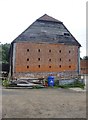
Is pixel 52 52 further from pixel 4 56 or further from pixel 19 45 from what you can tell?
pixel 4 56

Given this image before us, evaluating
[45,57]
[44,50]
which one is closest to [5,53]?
[44,50]

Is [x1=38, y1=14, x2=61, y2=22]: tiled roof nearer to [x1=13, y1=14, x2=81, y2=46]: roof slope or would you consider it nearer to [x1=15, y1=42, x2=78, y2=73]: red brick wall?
[x1=13, y1=14, x2=81, y2=46]: roof slope

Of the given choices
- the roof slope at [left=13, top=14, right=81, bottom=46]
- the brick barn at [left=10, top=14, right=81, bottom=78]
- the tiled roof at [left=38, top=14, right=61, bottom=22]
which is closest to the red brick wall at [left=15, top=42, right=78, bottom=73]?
the brick barn at [left=10, top=14, right=81, bottom=78]

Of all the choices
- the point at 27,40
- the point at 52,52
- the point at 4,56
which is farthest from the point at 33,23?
the point at 4,56

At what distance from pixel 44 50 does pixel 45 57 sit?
933mm

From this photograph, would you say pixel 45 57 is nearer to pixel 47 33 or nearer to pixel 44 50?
pixel 44 50

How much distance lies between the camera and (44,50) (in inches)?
1280

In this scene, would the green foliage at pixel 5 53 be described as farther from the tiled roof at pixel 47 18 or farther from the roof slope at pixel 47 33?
the roof slope at pixel 47 33

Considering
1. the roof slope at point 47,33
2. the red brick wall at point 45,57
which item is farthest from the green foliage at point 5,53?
the red brick wall at point 45,57

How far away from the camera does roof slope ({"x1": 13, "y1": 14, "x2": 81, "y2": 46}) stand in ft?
107

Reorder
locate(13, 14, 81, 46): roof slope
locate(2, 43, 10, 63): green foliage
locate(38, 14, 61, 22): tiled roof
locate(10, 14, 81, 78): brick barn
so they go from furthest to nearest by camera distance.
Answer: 1. locate(2, 43, 10, 63): green foliage
2. locate(38, 14, 61, 22): tiled roof
3. locate(13, 14, 81, 46): roof slope
4. locate(10, 14, 81, 78): brick barn

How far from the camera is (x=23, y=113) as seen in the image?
34.1 feet

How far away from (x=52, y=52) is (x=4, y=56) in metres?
37.3

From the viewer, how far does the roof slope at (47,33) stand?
32.5 m
